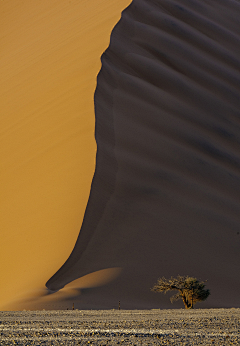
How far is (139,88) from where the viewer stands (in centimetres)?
2644

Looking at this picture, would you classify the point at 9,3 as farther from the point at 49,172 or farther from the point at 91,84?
the point at 49,172

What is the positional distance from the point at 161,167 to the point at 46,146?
5.25m

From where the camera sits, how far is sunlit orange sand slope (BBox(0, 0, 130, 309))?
17.7 m

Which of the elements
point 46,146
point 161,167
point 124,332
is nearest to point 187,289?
point 161,167

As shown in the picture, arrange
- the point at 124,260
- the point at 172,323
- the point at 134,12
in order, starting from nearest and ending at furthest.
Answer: the point at 172,323, the point at 124,260, the point at 134,12

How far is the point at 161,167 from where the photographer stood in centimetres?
2233

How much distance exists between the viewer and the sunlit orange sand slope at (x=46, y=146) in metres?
17.7

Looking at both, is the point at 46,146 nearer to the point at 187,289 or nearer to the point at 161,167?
the point at 161,167

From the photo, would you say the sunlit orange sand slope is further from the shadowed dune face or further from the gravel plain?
the gravel plain

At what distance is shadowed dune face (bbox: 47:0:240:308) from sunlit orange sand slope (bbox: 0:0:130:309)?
2.06 feet

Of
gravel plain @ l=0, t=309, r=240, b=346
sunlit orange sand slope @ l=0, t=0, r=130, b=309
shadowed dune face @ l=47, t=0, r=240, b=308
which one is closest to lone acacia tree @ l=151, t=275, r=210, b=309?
shadowed dune face @ l=47, t=0, r=240, b=308

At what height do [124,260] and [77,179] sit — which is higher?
[77,179]

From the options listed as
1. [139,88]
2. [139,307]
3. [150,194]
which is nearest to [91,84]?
[139,88]

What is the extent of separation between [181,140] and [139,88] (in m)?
3.95
